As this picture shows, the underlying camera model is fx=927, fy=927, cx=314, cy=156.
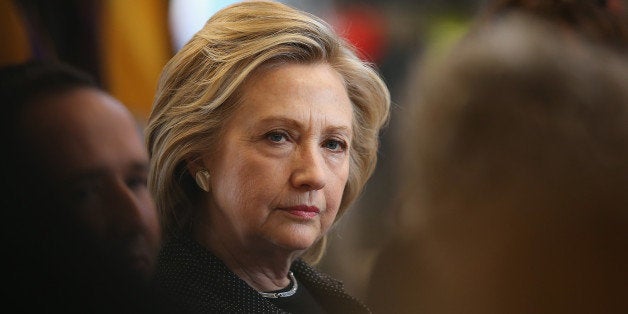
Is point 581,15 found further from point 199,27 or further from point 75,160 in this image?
point 75,160

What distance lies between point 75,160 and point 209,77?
19 cm

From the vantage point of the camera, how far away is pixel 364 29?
4.24 ft

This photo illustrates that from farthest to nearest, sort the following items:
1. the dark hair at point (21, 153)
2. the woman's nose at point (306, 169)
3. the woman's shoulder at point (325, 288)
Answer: the woman's shoulder at point (325, 288), the woman's nose at point (306, 169), the dark hair at point (21, 153)

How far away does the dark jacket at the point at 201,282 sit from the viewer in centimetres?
118

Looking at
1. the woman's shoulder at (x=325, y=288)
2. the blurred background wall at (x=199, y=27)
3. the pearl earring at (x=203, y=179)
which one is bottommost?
the woman's shoulder at (x=325, y=288)

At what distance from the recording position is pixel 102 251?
1107 mm

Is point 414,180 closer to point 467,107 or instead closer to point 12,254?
point 467,107

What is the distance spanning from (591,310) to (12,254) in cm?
70

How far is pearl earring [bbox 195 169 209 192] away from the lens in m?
1.17

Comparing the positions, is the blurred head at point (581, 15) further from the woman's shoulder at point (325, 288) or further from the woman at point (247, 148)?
the woman's shoulder at point (325, 288)

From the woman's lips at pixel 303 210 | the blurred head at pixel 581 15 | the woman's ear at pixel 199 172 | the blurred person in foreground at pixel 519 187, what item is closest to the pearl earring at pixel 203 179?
the woman's ear at pixel 199 172

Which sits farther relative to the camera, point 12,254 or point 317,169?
point 317,169

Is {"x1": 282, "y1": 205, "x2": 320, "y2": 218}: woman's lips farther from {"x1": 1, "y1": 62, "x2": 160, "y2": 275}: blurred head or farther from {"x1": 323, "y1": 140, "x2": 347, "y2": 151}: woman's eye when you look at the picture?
{"x1": 1, "y1": 62, "x2": 160, "y2": 275}: blurred head

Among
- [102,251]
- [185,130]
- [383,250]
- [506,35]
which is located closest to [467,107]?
[506,35]
